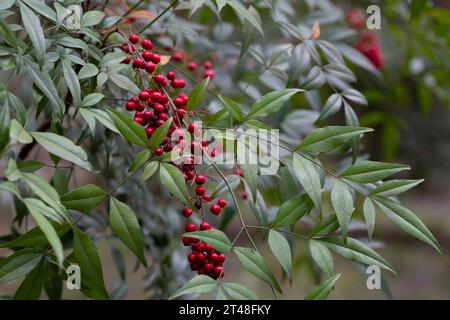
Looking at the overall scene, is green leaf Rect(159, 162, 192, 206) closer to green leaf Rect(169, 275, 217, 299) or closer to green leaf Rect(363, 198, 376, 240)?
green leaf Rect(169, 275, 217, 299)

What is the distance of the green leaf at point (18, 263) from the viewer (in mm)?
755

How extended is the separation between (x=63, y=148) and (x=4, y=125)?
0.07 metres

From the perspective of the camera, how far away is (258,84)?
152cm

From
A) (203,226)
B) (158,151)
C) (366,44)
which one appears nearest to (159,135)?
(158,151)

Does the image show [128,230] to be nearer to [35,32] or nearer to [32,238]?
[32,238]

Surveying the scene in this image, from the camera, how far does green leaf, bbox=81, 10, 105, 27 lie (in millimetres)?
830

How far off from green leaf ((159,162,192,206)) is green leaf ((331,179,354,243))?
182mm

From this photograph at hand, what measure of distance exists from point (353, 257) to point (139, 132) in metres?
0.31

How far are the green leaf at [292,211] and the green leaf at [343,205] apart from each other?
47 millimetres

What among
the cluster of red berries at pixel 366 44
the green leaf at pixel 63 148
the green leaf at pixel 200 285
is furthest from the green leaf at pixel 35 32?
the cluster of red berries at pixel 366 44

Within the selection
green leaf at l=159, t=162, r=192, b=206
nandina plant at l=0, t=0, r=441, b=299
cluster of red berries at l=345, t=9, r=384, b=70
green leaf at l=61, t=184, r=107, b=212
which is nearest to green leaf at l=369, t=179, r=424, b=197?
nandina plant at l=0, t=0, r=441, b=299

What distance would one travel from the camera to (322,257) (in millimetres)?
753

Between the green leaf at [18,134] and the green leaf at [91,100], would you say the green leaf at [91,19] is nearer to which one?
the green leaf at [91,100]

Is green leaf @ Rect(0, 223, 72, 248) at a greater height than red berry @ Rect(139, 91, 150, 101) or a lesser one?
lesser
